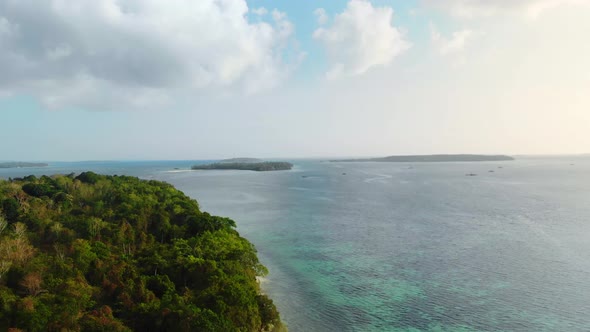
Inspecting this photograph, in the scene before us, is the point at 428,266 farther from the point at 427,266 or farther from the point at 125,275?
the point at 125,275

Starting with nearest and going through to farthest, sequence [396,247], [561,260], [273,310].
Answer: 1. [273,310]
2. [561,260]
3. [396,247]

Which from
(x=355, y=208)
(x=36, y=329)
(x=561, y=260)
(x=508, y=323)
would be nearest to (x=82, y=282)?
(x=36, y=329)

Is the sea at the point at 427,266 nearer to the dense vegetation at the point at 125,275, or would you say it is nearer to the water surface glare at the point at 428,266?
the water surface glare at the point at 428,266

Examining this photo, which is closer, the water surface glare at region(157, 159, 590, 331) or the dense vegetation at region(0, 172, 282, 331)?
the dense vegetation at region(0, 172, 282, 331)

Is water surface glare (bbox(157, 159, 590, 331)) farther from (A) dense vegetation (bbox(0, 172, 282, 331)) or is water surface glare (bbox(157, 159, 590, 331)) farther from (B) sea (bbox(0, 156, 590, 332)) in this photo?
(A) dense vegetation (bbox(0, 172, 282, 331))

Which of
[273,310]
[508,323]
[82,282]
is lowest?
[508,323]

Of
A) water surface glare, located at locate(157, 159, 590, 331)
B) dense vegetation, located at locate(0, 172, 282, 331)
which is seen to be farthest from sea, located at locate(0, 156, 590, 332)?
dense vegetation, located at locate(0, 172, 282, 331)

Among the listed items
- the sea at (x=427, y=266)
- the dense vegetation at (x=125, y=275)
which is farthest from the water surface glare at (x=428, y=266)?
the dense vegetation at (x=125, y=275)

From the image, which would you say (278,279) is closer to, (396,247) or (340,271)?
(340,271)

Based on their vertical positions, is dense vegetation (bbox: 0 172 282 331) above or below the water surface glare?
above
